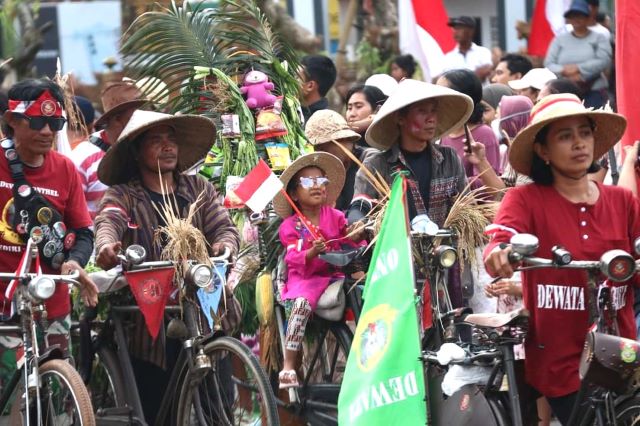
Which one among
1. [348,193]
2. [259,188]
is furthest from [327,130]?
[259,188]

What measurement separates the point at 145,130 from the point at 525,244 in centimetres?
290

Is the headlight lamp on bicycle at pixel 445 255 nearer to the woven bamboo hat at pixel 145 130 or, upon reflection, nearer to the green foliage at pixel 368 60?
the woven bamboo hat at pixel 145 130

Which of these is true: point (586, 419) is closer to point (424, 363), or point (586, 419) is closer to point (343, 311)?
point (424, 363)

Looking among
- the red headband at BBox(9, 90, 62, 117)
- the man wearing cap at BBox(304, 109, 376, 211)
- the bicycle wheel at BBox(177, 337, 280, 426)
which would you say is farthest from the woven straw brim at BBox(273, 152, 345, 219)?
the red headband at BBox(9, 90, 62, 117)

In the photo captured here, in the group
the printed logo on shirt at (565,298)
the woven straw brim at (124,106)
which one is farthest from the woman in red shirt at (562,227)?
the woven straw brim at (124,106)

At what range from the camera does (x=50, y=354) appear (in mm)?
6926

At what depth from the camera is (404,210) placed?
19.1 ft

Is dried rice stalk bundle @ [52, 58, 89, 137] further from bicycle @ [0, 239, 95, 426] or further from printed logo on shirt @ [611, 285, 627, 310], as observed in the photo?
printed logo on shirt @ [611, 285, 627, 310]

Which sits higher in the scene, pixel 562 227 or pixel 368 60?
pixel 562 227

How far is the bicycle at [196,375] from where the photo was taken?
7000 mm

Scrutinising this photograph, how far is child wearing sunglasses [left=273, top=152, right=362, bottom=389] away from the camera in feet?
25.8

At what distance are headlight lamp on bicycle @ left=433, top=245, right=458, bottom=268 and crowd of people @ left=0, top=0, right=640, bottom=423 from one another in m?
0.27

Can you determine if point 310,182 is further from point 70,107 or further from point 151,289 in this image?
point 70,107

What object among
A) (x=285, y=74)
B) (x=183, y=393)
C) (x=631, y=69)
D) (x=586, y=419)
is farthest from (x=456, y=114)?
(x=586, y=419)
